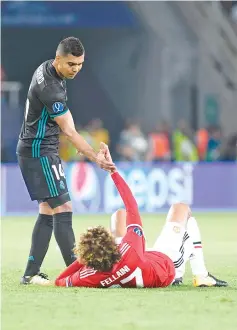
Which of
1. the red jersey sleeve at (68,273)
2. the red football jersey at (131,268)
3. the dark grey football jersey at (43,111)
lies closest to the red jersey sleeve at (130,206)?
the red football jersey at (131,268)

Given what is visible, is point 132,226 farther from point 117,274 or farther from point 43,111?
point 43,111

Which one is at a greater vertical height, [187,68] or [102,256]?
[187,68]

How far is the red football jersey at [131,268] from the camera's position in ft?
29.2

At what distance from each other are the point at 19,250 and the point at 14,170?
281 inches

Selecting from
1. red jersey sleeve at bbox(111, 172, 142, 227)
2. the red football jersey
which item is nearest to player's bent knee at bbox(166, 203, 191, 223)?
the red football jersey

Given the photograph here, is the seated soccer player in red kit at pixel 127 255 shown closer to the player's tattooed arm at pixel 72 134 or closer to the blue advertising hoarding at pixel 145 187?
the player's tattooed arm at pixel 72 134

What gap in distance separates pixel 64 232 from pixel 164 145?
15.0 metres

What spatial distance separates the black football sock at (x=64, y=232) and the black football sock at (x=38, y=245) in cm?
9

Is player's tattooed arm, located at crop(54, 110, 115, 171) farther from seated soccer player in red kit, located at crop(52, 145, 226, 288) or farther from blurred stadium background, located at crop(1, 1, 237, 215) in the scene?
blurred stadium background, located at crop(1, 1, 237, 215)

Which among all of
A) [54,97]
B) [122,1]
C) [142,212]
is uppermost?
[122,1]

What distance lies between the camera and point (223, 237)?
1563 cm

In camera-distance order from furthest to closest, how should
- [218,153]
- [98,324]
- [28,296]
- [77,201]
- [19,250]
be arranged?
1. [218,153]
2. [77,201]
3. [19,250]
4. [28,296]
5. [98,324]

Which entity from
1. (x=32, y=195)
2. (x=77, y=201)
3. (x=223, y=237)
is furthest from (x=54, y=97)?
(x=77, y=201)

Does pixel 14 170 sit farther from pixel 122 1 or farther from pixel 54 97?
pixel 54 97
